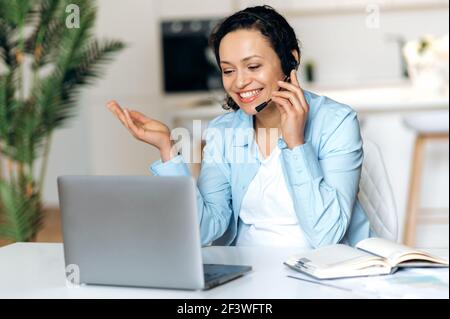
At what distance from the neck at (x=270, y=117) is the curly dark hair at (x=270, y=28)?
96 millimetres

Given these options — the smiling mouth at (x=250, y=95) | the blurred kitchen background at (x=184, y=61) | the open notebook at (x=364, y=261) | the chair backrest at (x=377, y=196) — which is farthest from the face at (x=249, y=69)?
the blurred kitchen background at (x=184, y=61)

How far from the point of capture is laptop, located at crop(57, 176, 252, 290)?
1357mm

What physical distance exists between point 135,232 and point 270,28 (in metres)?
0.76

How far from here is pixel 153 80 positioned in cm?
564

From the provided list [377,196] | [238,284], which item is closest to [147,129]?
[238,284]

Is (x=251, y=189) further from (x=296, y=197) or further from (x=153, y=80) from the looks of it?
(x=153, y=80)

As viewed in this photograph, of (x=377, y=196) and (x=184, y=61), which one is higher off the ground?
(x=184, y=61)

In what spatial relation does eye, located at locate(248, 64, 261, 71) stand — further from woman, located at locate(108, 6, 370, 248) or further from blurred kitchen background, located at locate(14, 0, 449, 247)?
blurred kitchen background, located at locate(14, 0, 449, 247)

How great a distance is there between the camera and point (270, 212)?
192 cm

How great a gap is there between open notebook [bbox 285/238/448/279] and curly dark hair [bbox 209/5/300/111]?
607 millimetres

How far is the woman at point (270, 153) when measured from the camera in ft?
5.82

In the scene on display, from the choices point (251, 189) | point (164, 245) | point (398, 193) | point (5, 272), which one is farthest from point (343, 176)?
point (398, 193)

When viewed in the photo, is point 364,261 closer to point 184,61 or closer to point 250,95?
point 250,95

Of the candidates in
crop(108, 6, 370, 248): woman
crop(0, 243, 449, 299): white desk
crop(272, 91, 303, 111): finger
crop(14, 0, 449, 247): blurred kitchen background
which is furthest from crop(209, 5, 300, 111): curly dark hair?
crop(14, 0, 449, 247): blurred kitchen background
